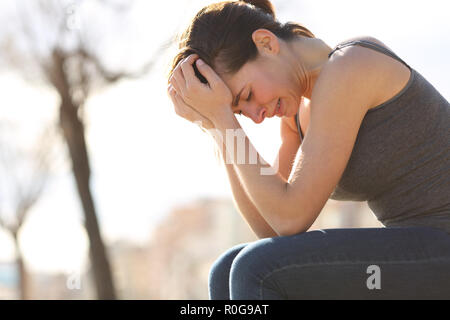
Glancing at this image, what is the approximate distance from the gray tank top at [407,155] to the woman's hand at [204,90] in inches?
18.3

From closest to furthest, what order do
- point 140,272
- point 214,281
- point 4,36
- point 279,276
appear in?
1. point 279,276
2. point 214,281
3. point 4,36
4. point 140,272

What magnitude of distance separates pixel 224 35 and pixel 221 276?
878 millimetres

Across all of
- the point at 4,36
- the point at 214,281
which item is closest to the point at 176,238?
the point at 4,36

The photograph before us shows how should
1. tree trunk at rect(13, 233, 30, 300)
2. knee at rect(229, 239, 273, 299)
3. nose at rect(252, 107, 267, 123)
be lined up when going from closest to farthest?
1. knee at rect(229, 239, 273, 299)
2. nose at rect(252, 107, 267, 123)
3. tree trunk at rect(13, 233, 30, 300)

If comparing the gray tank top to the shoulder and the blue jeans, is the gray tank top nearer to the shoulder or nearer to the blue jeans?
the shoulder

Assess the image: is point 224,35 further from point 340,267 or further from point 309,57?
point 340,267

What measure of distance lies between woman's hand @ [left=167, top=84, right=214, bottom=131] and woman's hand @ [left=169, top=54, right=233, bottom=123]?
0.02m

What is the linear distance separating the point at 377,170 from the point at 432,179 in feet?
0.61

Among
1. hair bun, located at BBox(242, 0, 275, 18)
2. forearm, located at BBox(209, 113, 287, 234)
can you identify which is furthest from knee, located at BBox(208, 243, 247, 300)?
hair bun, located at BBox(242, 0, 275, 18)

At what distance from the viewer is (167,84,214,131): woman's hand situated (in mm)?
2295

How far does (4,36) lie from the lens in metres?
7.44

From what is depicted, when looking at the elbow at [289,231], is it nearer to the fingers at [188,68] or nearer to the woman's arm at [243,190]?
the woman's arm at [243,190]

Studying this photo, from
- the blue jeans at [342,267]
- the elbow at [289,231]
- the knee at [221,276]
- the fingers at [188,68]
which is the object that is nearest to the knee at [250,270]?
the blue jeans at [342,267]
